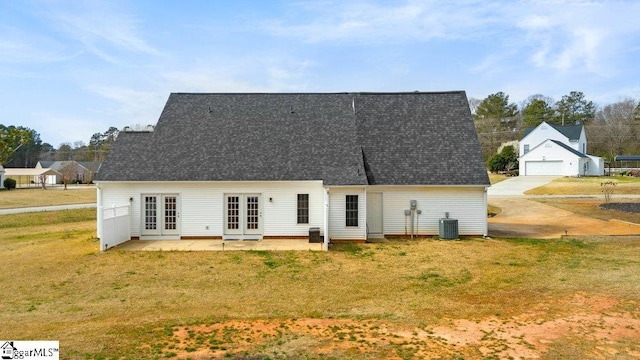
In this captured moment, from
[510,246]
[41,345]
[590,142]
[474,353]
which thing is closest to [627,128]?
[590,142]

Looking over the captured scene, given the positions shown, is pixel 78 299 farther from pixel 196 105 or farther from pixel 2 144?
pixel 2 144

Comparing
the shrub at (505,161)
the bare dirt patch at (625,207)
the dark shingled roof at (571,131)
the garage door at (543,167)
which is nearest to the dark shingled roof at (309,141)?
the bare dirt patch at (625,207)

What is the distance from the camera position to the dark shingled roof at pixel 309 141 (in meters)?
18.7

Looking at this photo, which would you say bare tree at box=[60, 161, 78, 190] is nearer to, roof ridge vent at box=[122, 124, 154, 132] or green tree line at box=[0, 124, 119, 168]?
green tree line at box=[0, 124, 119, 168]

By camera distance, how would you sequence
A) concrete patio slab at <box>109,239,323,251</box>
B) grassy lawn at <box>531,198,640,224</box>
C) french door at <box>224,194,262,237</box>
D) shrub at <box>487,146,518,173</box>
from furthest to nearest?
shrub at <box>487,146,518,173</box>, grassy lawn at <box>531,198,640,224</box>, french door at <box>224,194,262,237</box>, concrete patio slab at <box>109,239,323,251</box>

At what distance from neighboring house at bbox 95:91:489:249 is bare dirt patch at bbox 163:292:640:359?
8566mm

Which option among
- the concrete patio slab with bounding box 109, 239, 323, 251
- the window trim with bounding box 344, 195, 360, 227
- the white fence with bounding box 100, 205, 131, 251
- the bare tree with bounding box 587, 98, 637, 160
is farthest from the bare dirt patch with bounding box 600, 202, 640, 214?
the bare tree with bounding box 587, 98, 637, 160

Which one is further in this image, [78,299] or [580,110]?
[580,110]

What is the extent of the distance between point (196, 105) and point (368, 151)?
9.53 meters

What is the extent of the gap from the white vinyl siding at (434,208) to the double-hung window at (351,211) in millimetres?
1550

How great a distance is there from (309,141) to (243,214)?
15.9 feet

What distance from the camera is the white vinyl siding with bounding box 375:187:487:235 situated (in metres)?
19.0

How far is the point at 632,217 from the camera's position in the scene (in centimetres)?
2520

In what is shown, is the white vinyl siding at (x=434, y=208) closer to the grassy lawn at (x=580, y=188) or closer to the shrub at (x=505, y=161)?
the grassy lawn at (x=580, y=188)
